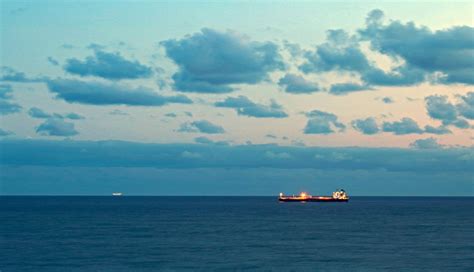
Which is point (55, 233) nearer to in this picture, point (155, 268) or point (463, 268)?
point (155, 268)

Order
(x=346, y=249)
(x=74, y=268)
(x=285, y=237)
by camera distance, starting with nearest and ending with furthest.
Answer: (x=74, y=268) < (x=346, y=249) < (x=285, y=237)

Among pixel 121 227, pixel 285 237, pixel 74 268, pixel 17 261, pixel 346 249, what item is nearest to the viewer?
pixel 74 268

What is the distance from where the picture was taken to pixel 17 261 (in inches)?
4316

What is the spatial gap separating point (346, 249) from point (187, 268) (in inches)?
1575

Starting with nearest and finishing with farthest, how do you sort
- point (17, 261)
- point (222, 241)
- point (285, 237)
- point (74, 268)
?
point (74, 268) < point (17, 261) < point (222, 241) < point (285, 237)

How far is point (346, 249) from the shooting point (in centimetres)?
12825

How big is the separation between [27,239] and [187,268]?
61238 millimetres

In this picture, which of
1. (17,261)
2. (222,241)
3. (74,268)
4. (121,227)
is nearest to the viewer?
(74,268)

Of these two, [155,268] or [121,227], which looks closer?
[155,268]

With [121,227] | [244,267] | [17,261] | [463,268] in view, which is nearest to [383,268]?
[463,268]

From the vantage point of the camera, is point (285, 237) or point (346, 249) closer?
point (346, 249)

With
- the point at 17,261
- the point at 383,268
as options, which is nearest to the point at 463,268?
the point at 383,268

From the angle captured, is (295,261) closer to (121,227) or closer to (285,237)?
(285,237)

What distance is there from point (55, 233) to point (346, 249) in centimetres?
7674
